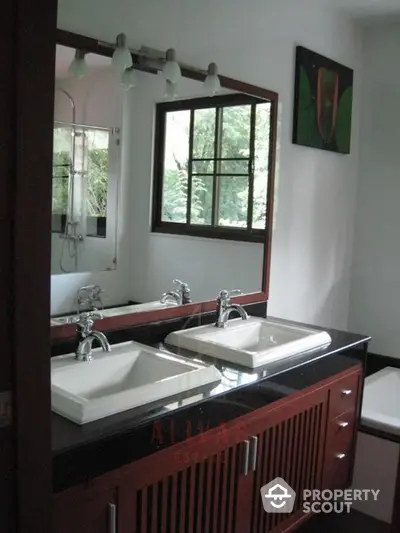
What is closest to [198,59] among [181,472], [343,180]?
[343,180]

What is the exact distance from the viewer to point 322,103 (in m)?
2.96

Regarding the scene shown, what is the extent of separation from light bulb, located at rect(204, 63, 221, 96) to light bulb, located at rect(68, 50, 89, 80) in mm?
605

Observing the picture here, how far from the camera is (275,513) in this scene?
2010mm

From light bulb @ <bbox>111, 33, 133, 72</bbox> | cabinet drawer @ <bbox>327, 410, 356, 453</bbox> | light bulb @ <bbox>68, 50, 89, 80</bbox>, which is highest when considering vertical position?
light bulb @ <bbox>111, 33, 133, 72</bbox>

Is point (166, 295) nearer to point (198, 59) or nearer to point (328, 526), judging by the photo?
point (198, 59)

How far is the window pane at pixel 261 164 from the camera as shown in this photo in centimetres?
258

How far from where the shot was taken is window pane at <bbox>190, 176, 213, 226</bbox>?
2330 millimetres

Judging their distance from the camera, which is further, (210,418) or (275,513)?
(275,513)

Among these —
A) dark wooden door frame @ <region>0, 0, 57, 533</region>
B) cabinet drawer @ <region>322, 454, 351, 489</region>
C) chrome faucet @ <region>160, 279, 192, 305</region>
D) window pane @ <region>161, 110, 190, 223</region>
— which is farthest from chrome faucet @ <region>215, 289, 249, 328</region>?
dark wooden door frame @ <region>0, 0, 57, 533</region>

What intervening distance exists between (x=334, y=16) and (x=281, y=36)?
551mm

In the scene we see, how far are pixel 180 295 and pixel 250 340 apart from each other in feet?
1.26

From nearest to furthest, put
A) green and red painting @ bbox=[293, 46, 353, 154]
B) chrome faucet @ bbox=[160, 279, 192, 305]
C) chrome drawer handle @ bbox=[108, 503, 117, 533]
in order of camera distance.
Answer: chrome drawer handle @ bbox=[108, 503, 117, 533]
chrome faucet @ bbox=[160, 279, 192, 305]
green and red painting @ bbox=[293, 46, 353, 154]

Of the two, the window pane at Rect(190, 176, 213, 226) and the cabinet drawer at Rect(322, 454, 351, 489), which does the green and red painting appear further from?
the cabinet drawer at Rect(322, 454, 351, 489)

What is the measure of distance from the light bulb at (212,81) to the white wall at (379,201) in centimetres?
141
